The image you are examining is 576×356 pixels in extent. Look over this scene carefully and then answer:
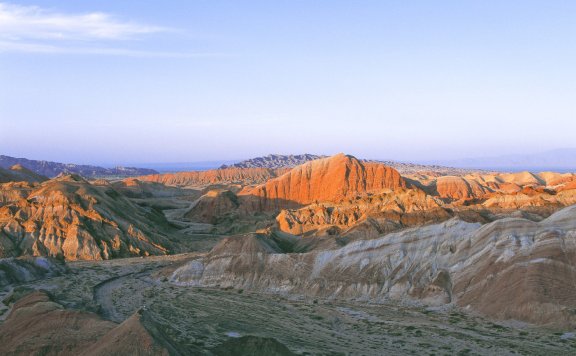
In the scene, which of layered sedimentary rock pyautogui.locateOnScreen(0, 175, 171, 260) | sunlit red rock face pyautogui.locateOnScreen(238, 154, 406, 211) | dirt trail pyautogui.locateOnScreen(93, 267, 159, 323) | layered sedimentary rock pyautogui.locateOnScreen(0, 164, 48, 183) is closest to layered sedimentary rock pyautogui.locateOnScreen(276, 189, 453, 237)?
layered sedimentary rock pyautogui.locateOnScreen(0, 175, 171, 260)

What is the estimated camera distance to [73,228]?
67.3 meters

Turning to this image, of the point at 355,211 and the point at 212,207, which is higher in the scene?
the point at 355,211

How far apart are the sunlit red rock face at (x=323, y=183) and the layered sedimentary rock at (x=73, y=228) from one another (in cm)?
4341

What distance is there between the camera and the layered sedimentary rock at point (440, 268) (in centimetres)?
3619

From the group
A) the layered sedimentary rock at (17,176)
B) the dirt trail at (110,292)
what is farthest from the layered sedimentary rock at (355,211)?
the layered sedimentary rock at (17,176)

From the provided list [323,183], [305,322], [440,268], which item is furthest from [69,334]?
[323,183]

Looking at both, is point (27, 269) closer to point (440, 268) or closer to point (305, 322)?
point (305, 322)

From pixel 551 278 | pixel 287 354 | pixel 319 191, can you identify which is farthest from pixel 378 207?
pixel 287 354

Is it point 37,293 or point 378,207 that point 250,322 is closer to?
point 37,293

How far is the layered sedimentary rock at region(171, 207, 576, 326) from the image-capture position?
3619 centimetres

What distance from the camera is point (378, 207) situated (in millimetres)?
82188

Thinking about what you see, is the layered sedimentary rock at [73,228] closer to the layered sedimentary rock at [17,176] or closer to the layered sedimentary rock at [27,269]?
the layered sedimentary rock at [27,269]

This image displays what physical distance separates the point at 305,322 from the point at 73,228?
40.0 metres

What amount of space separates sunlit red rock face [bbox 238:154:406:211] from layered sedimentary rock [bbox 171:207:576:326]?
63860 millimetres
